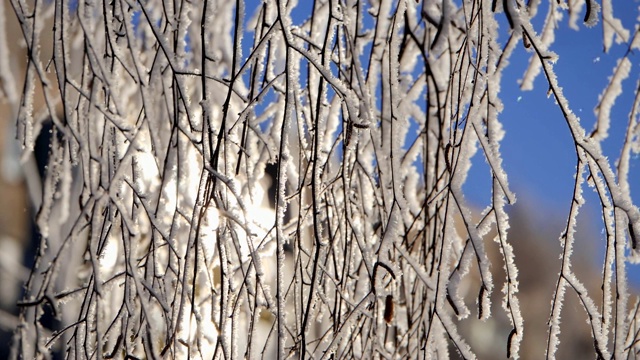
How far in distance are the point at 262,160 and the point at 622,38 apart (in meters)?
0.83

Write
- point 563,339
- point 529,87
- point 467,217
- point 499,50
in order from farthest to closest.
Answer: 1. point 563,339
2. point 529,87
3. point 499,50
4. point 467,217

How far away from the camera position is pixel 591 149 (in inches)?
42.0

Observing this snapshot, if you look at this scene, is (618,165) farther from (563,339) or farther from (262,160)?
(563,339)

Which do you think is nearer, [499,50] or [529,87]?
[499,50]

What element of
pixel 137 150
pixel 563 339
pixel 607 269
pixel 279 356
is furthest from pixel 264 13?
pixel 563 339

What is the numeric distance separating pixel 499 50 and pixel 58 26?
2.67 ft

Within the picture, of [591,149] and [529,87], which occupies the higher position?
[529,87]

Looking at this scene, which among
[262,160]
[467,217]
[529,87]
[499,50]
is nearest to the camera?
[467,217]

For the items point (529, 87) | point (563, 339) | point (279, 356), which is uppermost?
point (563, 339)

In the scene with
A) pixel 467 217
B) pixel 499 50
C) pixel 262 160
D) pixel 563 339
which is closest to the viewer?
pixel 467 217

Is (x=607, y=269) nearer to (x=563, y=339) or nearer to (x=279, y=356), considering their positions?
(x=279, y=356)

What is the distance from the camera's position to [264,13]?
4.07 ft

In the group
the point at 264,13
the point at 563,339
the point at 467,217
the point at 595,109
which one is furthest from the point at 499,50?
the point at 563,339

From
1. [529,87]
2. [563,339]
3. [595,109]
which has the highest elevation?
[563,339]
